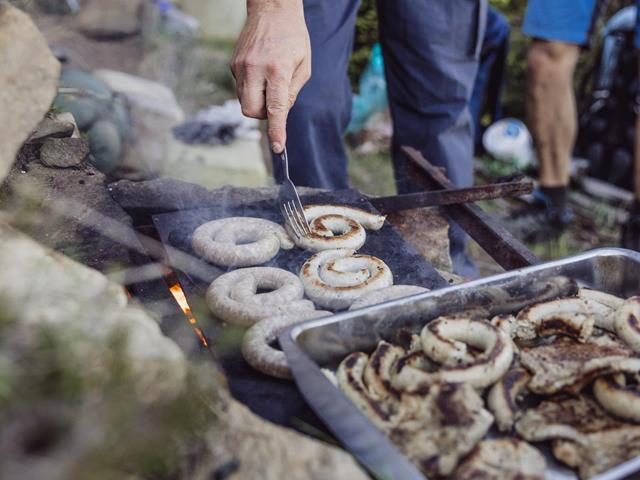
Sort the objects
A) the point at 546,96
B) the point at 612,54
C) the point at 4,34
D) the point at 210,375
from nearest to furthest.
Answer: the point at 210,375 < the point at 4,34 < the point at 546,96 < the point at 612,54

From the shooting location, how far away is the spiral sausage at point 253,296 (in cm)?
223

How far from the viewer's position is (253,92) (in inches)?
105

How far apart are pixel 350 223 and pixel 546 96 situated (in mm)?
3703

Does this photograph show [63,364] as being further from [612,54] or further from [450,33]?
[612,54]

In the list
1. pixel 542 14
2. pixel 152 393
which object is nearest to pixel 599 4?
pixel 542 14

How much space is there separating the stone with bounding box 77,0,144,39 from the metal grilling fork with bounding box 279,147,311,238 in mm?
5631

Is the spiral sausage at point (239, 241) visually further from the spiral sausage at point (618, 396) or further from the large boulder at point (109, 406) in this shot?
the spiral sausage at point (618, 396)

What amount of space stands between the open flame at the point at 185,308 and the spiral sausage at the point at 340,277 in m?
0.42

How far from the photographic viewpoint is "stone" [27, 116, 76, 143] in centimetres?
280

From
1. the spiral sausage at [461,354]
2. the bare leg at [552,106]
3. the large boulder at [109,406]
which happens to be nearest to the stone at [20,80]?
the large boulder at [109,406]

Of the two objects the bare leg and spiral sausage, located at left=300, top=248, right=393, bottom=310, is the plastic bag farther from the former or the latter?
spiral sausage, located at left=300, top=248, right=393, bottom=310

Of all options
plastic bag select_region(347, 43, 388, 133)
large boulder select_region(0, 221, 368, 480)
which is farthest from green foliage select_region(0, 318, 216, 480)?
plastic bag select_region(347, 43, 388, 133)

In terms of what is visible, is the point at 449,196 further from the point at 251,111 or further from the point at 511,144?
the point at 511,144

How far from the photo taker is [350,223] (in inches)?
112
